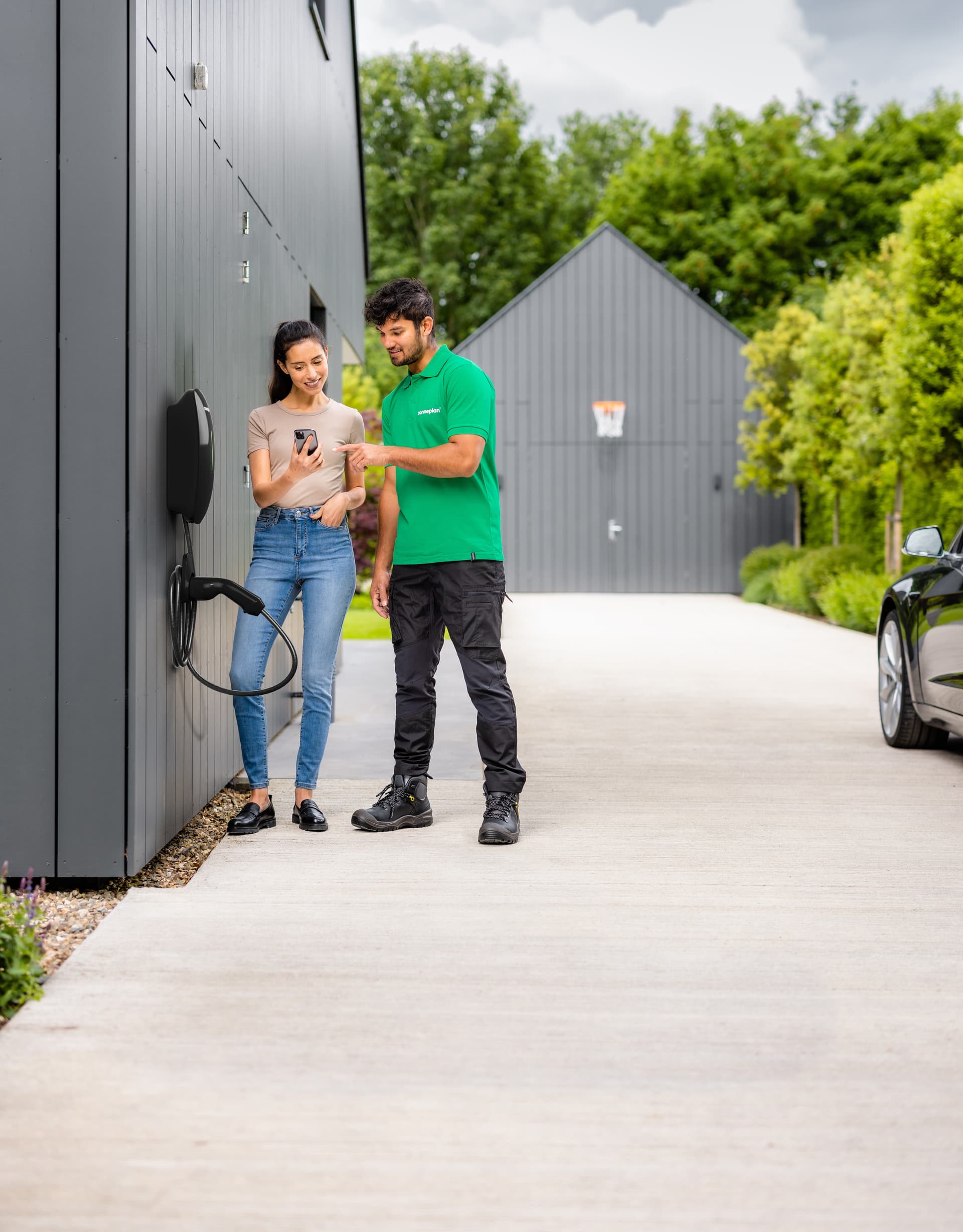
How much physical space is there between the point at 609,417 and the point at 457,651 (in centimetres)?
1924

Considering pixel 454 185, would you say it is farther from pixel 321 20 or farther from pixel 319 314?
pixel 319 314

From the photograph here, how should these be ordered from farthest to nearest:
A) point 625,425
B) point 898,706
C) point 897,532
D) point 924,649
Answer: point 625,425, point 897,532, point 898,706, point 924,649

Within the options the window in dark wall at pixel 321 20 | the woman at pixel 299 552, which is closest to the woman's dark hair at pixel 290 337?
the woman at pixel 299 552

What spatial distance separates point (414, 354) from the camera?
4.77 meters

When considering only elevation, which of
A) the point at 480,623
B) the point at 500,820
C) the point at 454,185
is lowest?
the point at 500,820

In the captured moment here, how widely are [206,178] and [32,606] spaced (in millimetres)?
2042

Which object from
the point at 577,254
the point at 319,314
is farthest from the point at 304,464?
the point at 577,254

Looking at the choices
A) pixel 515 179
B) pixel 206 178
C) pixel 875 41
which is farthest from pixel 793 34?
pixel 206 178

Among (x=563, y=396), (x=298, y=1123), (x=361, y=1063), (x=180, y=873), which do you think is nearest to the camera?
(x=298, y=1123)

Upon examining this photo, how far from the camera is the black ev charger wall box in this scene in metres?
4.22

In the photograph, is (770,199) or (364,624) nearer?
(364,624)

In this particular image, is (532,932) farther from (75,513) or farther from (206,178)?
(206,178)

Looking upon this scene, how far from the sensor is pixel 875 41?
4784 cm

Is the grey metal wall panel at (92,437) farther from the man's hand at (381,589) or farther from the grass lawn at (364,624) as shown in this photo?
the grass lawn at (364,624)
